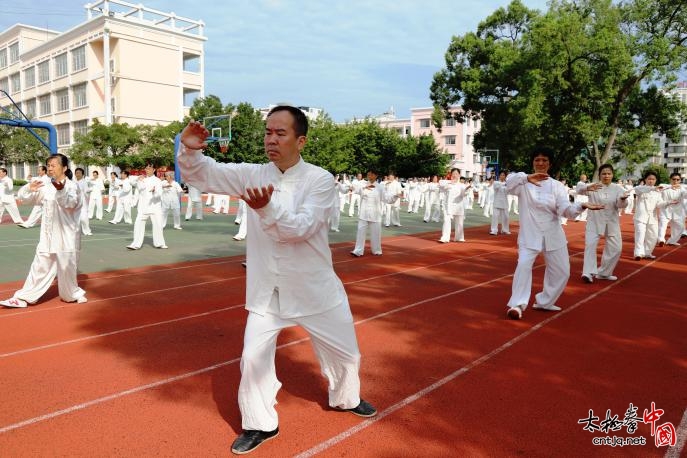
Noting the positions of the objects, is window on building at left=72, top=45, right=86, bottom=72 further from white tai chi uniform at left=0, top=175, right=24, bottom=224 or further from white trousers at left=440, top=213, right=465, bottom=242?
white trousers at left=440, top=213, right=465, bottom=242

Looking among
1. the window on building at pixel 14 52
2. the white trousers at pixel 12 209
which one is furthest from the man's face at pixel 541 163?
the window on building at pixel 14 52

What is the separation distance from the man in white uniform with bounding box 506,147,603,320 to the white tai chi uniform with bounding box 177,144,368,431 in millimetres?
3818

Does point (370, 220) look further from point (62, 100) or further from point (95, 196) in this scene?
point (62, 100)

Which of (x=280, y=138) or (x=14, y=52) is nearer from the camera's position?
(x=280, y=138)

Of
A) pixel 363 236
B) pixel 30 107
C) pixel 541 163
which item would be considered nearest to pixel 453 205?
pixel 363 236

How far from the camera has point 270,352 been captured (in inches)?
129

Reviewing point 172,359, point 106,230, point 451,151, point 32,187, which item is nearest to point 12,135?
point 106,230

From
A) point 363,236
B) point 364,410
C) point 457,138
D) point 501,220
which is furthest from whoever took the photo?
point 457,138

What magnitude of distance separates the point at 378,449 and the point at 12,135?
47910 mm

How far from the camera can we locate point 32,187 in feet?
22.6

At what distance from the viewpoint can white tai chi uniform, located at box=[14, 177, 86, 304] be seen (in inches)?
268

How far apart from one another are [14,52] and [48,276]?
2801 inches

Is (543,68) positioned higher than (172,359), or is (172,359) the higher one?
(543,68)

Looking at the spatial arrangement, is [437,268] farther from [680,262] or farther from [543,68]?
[543,68]
